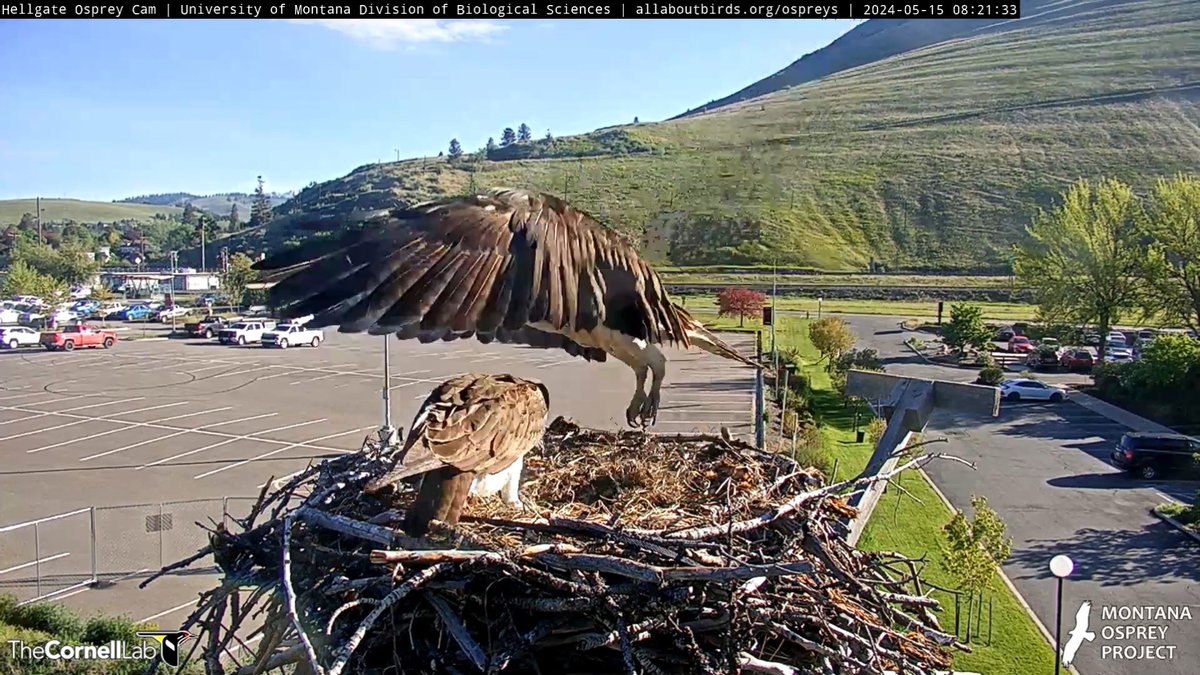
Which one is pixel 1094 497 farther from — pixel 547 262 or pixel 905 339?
pixel 905 339

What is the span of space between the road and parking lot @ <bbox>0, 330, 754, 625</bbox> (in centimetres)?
581

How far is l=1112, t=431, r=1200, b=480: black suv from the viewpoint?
20219mm

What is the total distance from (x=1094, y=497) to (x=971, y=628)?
868 cm

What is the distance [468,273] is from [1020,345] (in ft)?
147

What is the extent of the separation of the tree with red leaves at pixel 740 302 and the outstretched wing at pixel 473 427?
2048 cm

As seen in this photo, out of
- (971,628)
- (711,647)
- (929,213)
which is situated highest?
(929,213)

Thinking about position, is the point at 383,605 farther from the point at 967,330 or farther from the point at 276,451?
the point at 967,330

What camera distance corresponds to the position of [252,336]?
4294 cm

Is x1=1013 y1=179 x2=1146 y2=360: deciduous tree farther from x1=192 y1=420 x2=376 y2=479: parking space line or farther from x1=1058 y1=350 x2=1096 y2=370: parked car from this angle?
x1=192 y1=420 x2=376 y2=479: parking space line

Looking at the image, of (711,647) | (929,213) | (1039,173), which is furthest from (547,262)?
(1039,173)

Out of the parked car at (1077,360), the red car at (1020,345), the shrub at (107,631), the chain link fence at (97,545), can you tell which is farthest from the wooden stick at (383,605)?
the red car at (1020,345)

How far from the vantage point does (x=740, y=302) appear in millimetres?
28500

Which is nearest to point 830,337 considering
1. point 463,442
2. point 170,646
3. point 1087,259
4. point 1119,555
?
point 1087,259

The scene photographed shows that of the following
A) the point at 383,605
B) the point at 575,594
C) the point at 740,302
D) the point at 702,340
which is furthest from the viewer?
the point at 740,302
